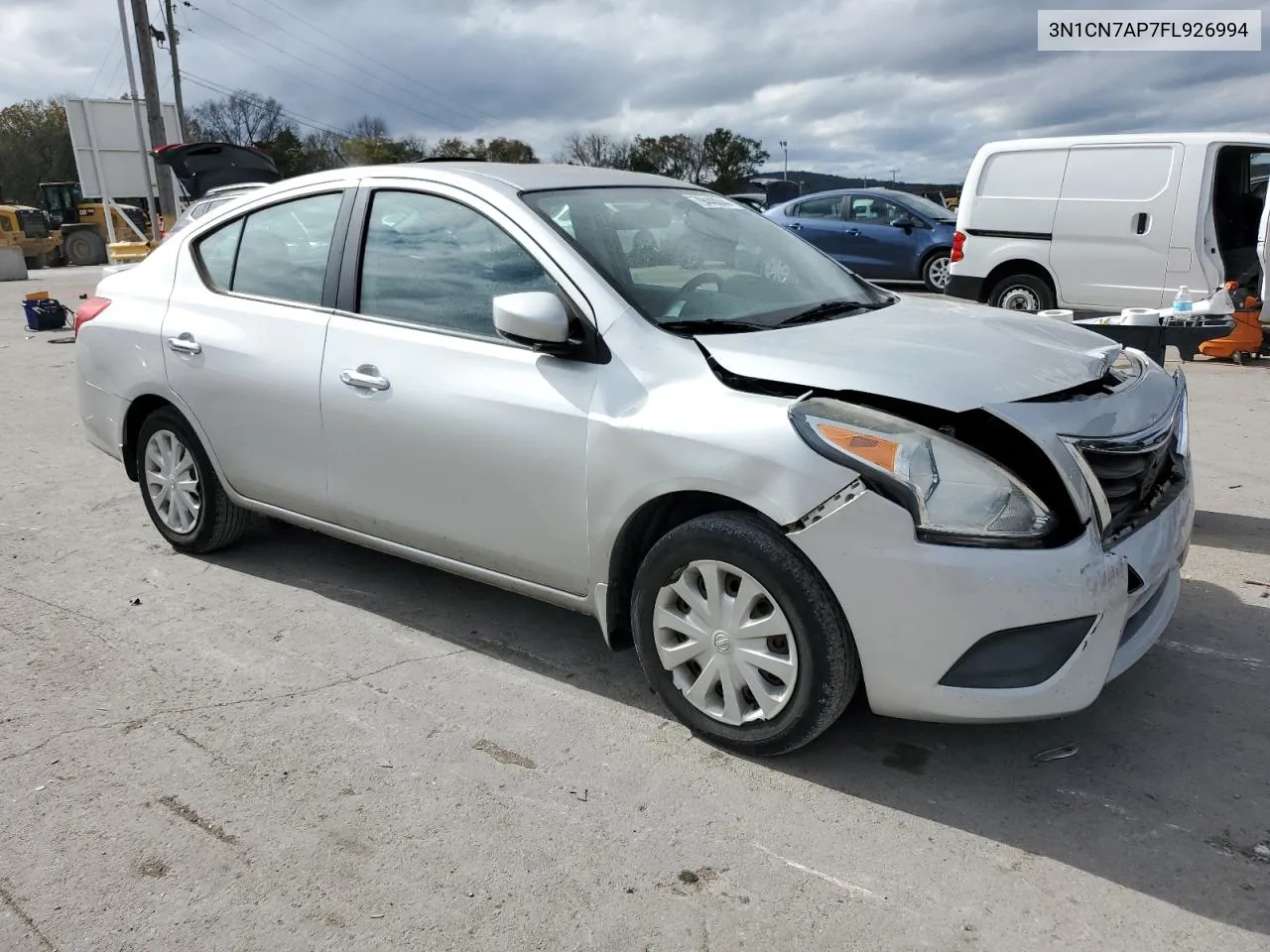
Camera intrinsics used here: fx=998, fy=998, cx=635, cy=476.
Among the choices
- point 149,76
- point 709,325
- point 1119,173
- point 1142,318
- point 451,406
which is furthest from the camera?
point 149,76

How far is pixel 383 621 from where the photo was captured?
3.91m

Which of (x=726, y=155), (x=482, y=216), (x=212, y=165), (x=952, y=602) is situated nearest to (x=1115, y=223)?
(x=482, y=216)

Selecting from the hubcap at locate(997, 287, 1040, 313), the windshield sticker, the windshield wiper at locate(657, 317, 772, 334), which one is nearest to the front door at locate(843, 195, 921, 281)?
the hubcap at locate(997, 287, 1040, 313)

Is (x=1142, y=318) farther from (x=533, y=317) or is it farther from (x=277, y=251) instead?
(x=277, y=251)

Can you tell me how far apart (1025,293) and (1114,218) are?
44.6 inches

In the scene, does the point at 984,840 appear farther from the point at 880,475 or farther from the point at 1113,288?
the point at 1113,288

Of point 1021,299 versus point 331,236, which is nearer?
point 331,236

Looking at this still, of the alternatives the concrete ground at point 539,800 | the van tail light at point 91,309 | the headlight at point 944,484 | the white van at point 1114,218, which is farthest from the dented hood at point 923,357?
the white van at point 1114,218

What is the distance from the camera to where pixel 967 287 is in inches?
432

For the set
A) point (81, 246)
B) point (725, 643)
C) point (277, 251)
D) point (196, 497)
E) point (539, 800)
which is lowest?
point (539, 800)

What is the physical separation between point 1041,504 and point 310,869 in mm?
2040

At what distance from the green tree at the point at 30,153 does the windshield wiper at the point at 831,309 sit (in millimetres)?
68977

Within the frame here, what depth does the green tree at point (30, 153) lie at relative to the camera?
199 feet

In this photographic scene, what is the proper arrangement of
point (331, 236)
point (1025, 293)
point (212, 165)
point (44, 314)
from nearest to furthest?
point (331, 236) < point (1025, 293) < point (212, 165) < point (44, 314)
